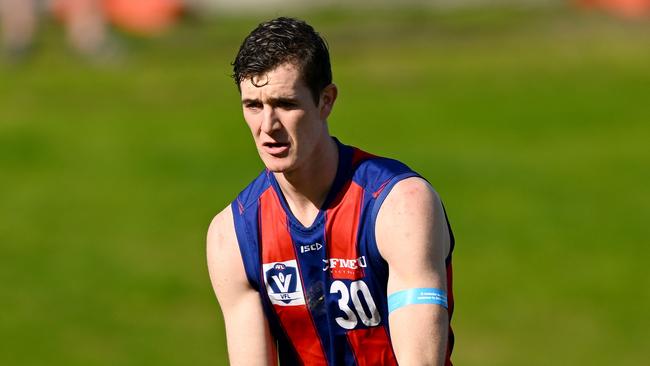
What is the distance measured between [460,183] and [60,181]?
8335 mm

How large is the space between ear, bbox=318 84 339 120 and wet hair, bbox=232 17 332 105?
7cm

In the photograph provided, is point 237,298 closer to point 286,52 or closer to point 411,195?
point 411,195

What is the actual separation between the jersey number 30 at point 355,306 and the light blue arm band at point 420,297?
396 mm

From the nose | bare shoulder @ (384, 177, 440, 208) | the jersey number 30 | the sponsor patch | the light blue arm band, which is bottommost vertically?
the jersey number 30

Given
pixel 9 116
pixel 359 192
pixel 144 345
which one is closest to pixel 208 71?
pixel 9 116

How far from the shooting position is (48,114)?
39.0 meters

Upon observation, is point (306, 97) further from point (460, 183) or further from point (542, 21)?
point (542, 21)

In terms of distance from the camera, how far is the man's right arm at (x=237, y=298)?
409 inches

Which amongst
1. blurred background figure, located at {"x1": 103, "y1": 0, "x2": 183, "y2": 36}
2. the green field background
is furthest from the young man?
blurred background figure, located at {"x1": 103, "y1": 0, "x2": 183, "y2": 36}

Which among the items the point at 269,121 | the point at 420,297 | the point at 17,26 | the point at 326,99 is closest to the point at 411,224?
the point at 420,297

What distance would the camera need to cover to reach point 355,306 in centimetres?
1025

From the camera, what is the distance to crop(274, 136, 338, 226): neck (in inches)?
396

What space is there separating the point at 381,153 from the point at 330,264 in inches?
1064

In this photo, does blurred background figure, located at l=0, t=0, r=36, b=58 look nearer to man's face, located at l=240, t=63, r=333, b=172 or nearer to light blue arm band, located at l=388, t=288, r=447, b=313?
man's face, located at l=240, t=63, r=333, b=172
